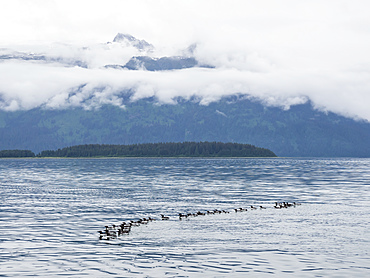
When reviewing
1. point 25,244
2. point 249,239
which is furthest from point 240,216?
point 25,244

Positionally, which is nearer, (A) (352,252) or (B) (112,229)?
(A) (352,252)

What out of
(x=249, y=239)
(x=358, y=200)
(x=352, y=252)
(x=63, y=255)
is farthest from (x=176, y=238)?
(x=358, y=200)

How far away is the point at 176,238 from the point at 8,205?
153ft

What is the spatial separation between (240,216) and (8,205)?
43568mm

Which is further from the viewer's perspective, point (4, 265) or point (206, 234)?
point (206, 234)

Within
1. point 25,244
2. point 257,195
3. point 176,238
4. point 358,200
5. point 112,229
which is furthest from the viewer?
point 257,195

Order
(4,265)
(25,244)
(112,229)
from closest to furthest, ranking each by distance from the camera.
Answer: (4,265) < (25,244) < (112,229)

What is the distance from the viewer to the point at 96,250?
5106 centimetres

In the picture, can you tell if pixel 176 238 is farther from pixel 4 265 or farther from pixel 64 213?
pixel 64 213

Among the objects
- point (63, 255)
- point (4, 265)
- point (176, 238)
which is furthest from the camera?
point (176, 238)

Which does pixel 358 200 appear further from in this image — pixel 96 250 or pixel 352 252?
pixel 96 250

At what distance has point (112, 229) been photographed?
63594 millimetres

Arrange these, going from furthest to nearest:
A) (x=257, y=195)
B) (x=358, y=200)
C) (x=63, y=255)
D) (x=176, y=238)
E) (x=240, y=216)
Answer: (x=257, y=195) → (x=358, y=200) → (x=240, y=216) → (x=176, y=238) → (x=63, y=255)

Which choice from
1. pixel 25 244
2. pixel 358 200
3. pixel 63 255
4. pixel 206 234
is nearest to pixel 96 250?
pixel 63 255
